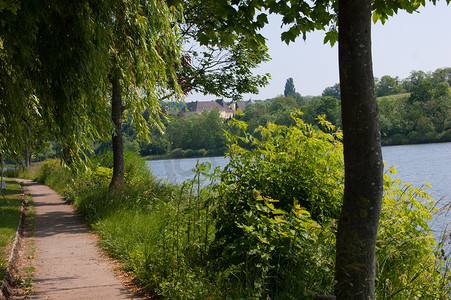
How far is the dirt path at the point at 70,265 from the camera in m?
5.64

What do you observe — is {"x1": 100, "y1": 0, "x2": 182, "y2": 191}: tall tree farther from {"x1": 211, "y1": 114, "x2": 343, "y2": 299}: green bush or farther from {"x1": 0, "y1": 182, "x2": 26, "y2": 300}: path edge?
{"x1": 211, "y1": 114, "x2": 343, "y2": 299}: green bush

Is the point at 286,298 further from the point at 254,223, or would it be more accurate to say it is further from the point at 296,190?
the point at 296,190

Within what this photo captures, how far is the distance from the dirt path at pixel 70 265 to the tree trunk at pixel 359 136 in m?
3.12

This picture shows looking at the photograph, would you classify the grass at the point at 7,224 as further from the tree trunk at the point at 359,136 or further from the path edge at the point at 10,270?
the tree trunk at the point at 359,136

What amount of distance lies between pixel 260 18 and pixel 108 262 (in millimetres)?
4736

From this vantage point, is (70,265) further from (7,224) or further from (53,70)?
(7,224)

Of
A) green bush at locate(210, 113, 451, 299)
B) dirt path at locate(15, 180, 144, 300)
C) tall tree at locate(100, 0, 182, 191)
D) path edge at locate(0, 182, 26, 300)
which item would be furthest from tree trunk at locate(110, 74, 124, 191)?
green bush at locate(210, 113, 451, 299)

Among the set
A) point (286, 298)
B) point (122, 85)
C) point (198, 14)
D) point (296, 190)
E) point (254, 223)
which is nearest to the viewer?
point (286, 298)

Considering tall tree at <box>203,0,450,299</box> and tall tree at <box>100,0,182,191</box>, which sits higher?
tall tree at <box>100,0,182,191</box>

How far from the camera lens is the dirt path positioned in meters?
5.64

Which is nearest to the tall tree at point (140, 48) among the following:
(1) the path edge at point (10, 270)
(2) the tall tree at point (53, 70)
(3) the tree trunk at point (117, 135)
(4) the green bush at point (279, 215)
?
(2) the tall tree at point (53, 70)

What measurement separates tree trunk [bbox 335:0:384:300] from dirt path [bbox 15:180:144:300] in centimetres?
312

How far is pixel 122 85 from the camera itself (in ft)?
29.9

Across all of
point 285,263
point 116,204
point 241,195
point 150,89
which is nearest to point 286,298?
point 285,263
